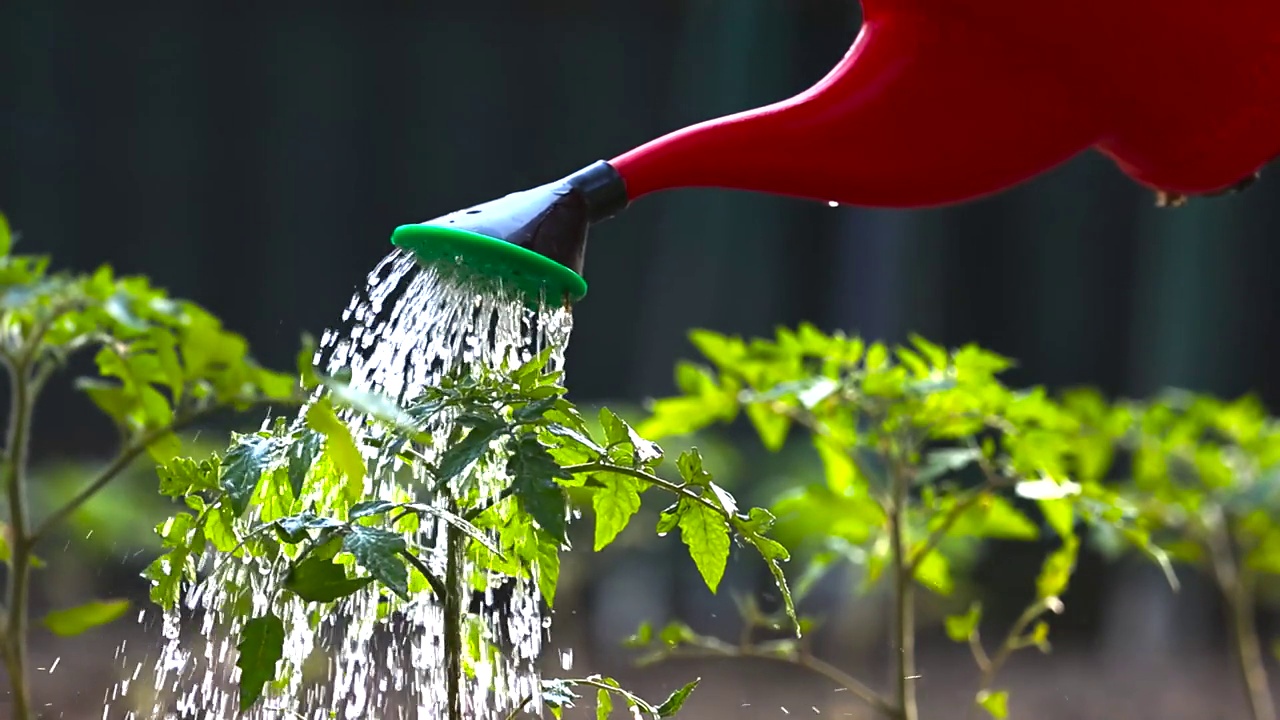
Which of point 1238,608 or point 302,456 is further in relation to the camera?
point 1238,608

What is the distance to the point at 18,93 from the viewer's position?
3.59 meters

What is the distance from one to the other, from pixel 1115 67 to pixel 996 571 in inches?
112

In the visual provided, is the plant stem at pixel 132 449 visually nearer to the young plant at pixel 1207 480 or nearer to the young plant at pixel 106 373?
the young plant at pixel 106 373

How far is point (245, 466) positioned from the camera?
700 millimetres

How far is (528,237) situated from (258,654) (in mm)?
301

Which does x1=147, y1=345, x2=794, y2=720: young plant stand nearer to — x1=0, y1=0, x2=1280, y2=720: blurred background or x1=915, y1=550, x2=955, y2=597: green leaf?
x1=915, y1=550, x2=955, y2=597: green leaf

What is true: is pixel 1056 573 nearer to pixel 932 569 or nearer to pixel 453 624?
pixel 932 569

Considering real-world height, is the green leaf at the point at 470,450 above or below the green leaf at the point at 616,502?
above

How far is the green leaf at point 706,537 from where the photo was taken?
0.74m

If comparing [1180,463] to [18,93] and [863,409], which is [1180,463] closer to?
[863,409]

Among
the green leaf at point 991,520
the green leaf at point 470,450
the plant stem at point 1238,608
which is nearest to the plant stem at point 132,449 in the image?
the green leaf at point 470,450

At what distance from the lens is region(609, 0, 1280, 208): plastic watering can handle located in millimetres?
930

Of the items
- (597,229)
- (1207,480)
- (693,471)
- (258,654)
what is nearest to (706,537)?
(693,471)

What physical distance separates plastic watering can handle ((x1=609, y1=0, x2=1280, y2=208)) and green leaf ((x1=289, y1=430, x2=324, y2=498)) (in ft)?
1.04
